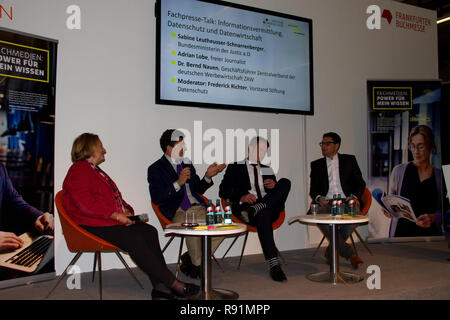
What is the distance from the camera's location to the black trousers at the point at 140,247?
2.67 m

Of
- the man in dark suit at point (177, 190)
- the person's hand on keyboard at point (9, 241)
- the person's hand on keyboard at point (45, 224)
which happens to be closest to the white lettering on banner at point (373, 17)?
the man in dark suit at point (177, 190)

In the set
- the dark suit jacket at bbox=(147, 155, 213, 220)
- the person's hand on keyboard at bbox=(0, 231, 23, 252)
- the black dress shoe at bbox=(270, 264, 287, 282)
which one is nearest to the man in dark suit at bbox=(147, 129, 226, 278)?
the dark suit jacket at bbox=(147, 155, 213, 220)

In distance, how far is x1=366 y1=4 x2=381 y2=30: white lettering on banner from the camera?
18.7 ft

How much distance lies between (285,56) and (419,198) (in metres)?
2.56

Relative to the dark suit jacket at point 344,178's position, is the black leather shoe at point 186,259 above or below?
below

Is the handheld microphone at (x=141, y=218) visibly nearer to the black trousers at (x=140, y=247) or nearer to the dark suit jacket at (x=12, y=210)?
the black trousers at (x=140, y=247)

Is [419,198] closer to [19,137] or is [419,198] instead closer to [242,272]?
[242,272]

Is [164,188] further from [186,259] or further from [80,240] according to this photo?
[80,240]

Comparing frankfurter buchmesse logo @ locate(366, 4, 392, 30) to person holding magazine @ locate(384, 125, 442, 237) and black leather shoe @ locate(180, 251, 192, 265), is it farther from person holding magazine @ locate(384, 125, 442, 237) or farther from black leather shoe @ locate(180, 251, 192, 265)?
black leather shoe @ locate(180, 251, 192, 265)

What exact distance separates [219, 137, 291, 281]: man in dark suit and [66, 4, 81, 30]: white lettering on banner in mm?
2032

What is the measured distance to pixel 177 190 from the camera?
3.54 meters

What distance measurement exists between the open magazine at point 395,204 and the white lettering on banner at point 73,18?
4024mm

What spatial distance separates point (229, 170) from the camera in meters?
4.13

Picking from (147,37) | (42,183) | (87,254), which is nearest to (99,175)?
(42,183)
